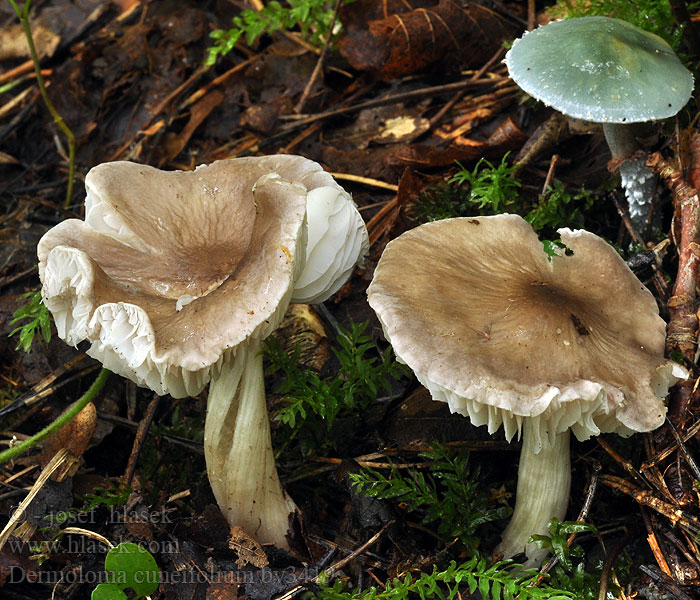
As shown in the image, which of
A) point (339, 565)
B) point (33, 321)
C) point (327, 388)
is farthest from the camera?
point (33, 321)

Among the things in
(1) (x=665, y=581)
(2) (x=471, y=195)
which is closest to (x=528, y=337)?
(1) (x=665, y=581)

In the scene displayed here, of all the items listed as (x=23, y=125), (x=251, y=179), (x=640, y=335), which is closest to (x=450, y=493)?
(x=640, y=335)

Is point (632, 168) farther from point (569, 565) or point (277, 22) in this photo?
point (277, 22)

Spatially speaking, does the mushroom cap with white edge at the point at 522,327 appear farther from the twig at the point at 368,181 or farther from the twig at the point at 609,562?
the twig at the point at 368,181

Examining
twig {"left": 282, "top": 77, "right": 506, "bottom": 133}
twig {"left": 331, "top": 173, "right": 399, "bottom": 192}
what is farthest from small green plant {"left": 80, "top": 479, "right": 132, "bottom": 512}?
twig {"left": 282, "top": 77, "right": 506, "bottom": 133}

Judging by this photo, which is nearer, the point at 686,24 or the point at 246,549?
the point at 246,549

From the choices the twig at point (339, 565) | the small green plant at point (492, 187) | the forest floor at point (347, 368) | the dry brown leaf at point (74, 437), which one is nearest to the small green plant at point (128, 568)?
the forest floor at point (347, 368)

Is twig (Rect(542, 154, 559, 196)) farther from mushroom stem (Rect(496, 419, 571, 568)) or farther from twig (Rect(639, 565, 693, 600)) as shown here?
twig (Rect(639, 565, 693, 600))
